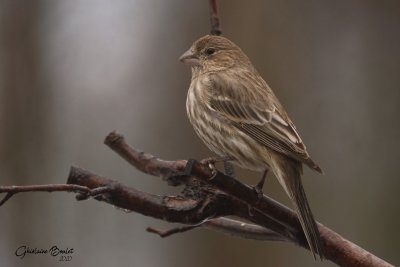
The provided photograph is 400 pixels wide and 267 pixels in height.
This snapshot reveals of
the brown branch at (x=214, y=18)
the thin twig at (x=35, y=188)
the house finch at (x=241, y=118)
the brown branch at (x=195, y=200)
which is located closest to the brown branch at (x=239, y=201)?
the brown branch at (x=195, y=200)

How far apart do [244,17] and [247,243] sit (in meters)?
1.96

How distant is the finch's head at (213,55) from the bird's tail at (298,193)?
1.05 meters

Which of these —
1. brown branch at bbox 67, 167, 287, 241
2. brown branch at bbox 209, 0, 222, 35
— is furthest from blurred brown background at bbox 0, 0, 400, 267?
brown branch at bbox 67, 167, 287, 241

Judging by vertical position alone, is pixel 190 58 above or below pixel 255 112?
above

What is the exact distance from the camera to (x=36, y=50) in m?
→ 6.43

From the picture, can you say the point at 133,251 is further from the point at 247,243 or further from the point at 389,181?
the point at 389,181

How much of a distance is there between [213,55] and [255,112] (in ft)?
2.19

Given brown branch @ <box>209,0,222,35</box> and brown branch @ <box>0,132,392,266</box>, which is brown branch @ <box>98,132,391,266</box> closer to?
brown branch @ <box>0,132,392,266</box>

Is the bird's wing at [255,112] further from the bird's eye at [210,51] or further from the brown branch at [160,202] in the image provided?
the brown branch at [160,202]

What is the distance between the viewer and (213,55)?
4.63 metres

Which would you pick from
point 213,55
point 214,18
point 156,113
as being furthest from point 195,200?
point 156,113

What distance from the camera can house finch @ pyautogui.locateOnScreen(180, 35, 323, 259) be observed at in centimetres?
372

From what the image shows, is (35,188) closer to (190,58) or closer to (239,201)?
(239,201)

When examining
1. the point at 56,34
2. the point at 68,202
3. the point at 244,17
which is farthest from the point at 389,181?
the point at 56,34
